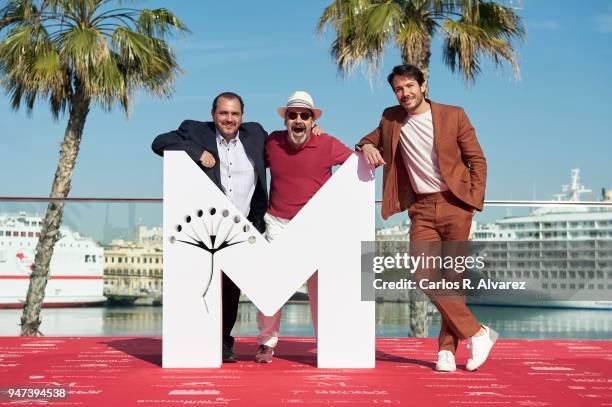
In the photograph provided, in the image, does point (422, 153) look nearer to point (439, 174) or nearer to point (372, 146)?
point (439, 174)

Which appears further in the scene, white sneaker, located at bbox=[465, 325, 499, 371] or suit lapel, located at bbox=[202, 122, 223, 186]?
suit lapel, located at bbox=[202, 122, 223, 186]

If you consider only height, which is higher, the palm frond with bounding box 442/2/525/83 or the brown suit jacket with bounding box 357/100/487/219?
the palm frond with bounding box 442/2/525/83

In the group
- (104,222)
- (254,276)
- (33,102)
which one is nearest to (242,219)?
(254,276)

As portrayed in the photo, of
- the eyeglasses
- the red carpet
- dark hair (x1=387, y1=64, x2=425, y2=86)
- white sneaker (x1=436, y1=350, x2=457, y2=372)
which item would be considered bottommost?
the red carpet

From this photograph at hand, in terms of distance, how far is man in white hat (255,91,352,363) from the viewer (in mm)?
4699

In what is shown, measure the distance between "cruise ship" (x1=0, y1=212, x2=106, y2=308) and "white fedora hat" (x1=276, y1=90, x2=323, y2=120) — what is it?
2.99m

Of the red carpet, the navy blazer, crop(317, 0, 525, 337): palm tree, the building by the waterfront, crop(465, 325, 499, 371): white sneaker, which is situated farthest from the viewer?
crop(317, 0, 525, 337): palm tree

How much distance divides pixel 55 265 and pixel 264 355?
317cm

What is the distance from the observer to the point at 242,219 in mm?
4684

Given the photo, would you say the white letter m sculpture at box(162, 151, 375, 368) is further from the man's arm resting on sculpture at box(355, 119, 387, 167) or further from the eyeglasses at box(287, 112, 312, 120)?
the eyeglasses at box(287, 112, 312, 120)

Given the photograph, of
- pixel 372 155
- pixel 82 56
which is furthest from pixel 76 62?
pixel 372 155

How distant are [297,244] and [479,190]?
103 centimetres

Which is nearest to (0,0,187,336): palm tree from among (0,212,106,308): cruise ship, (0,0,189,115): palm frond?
(0,0,189,115): palm frond

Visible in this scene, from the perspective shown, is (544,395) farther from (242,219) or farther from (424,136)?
(242,219)
